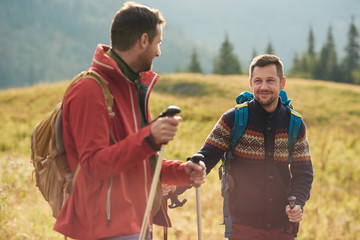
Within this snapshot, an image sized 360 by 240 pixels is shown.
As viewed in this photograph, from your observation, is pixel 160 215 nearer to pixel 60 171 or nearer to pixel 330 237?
pixel 60 171

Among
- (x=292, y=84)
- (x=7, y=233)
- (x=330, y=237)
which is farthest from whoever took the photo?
(x=292, y=84)

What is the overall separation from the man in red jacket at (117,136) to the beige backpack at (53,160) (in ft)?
0.19

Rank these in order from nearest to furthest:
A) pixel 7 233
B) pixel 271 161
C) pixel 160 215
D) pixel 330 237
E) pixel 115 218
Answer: pixel 115 218, pixel 160 215, pixel 271 161, pixel 7 233, pixel 330 237

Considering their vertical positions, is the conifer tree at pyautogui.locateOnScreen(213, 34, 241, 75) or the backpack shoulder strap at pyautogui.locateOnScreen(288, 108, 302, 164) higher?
the backpack shoulder strap at pyautogui.locateOnScreen(288, 108, 302, 164)

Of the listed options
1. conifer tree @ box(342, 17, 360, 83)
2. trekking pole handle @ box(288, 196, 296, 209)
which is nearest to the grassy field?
trekking pole handle @ box(288, 196, 296, 209)

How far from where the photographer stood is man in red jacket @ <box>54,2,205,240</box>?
2.27 m

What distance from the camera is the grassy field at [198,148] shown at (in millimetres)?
7220

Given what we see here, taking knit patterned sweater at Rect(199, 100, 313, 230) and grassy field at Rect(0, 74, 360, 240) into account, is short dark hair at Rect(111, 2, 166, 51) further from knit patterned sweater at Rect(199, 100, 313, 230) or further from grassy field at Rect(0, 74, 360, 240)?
grassy field at Rect(0, 74, 360, 240)

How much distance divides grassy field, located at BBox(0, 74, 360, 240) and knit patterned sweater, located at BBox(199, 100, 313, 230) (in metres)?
0.51

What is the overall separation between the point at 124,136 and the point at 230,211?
1.70 metres

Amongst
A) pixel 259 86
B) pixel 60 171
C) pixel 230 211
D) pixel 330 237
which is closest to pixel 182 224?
pixel 330 237

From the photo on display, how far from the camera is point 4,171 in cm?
941

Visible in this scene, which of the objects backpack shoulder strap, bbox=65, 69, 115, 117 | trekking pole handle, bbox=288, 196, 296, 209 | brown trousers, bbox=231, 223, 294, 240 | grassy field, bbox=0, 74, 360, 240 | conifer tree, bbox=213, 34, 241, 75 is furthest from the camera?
conifer tree, bbox=213, 34, 241, 75

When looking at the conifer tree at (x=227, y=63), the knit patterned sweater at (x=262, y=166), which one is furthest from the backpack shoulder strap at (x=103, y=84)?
the conifer tree at (x=227, y=63)
